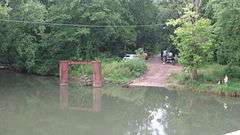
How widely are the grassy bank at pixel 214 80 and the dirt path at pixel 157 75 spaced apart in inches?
40.5

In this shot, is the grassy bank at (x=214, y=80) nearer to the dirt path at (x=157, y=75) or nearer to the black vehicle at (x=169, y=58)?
the dirt path at (x=157, y=75)

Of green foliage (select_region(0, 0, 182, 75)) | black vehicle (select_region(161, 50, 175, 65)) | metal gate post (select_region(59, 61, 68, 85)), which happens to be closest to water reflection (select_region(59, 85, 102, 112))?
metal gate post (select_region(59, 61, 68, 85))

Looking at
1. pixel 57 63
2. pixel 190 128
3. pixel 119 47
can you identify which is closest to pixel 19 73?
pixel 57 63

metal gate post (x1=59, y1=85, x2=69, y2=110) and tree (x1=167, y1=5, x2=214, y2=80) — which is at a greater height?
tree (x1=167, y1=5, x2=214, y2=80)

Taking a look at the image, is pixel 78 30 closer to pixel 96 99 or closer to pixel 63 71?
pixel 63 71

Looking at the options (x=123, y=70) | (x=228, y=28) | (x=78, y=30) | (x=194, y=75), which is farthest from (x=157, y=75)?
(x=228, y=28)

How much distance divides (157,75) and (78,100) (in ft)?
31.0

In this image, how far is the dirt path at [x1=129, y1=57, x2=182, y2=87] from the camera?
34938 mm

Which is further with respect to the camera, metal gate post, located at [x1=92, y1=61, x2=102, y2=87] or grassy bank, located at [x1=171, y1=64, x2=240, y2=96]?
metal gate post, located at [x1=92, y1=61, x2=102, y2=87]

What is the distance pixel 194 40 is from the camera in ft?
106

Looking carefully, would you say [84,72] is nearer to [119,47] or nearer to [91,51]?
[91,51]

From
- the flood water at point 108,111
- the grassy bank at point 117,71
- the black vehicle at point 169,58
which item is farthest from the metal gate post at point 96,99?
the black vehicle at point 169,58

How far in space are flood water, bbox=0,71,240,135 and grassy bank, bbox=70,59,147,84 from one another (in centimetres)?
179

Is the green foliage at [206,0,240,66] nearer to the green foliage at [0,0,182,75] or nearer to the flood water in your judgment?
the flood water
